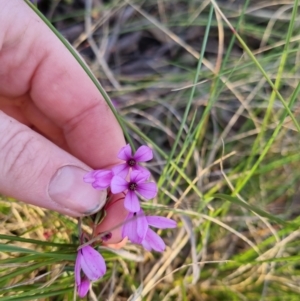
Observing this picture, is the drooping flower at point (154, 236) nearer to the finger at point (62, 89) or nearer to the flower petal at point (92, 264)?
the flower petal at point (92, 264)

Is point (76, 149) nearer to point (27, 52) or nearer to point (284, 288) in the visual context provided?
point (27, 52)

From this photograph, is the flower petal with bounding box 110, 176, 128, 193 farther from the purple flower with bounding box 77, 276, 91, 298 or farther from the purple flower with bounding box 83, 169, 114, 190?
the purple flower with bounding box 77, 276, 91, 298

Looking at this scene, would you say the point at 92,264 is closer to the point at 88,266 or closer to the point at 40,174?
the point at 88,266

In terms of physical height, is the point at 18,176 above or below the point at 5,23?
below

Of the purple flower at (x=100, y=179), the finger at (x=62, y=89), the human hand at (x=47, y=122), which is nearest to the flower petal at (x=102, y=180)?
the purple flower at (x=100, y=179)

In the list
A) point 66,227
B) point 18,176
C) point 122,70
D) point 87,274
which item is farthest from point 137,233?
point 122,70

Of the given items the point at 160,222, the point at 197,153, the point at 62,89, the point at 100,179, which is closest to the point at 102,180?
the point at 100,179
